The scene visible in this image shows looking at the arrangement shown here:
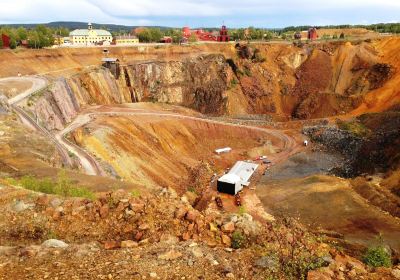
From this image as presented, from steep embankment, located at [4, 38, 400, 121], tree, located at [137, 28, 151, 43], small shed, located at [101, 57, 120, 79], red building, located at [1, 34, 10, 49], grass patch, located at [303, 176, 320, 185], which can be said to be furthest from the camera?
tree, located at [137, 28, 151, 43]

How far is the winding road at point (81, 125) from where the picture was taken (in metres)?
40.1

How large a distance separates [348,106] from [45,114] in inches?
2595

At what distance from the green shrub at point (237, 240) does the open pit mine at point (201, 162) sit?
0.05 m

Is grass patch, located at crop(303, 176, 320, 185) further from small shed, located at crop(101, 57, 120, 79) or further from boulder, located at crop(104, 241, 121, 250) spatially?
small shed, located at crop(101, 57, 120, 79)

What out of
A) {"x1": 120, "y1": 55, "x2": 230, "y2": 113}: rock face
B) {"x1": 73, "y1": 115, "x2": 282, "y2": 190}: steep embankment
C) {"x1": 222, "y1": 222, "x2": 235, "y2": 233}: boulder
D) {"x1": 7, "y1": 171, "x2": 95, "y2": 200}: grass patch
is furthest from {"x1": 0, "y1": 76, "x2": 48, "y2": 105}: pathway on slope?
{"x1": 222, "y1": 222, "x2": 235, "y2": 233}: boulder

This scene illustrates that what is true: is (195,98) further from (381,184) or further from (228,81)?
(381,184)

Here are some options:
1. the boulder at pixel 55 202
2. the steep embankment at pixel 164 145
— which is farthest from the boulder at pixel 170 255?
the steep embankment at pixel 164 145

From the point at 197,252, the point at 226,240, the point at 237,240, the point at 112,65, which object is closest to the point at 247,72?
the point at 112,65

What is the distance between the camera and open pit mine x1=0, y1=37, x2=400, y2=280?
37.7 feet

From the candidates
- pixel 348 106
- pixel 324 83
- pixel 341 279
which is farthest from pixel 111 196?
pixel 324 83

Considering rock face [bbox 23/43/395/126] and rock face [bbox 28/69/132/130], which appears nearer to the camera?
rock face [bbox 28/69/132/130]

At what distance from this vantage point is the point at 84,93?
2704 inches

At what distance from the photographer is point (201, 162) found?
192 feet

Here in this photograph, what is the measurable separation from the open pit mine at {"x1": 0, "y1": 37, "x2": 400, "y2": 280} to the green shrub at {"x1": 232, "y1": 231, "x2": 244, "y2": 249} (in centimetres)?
5
